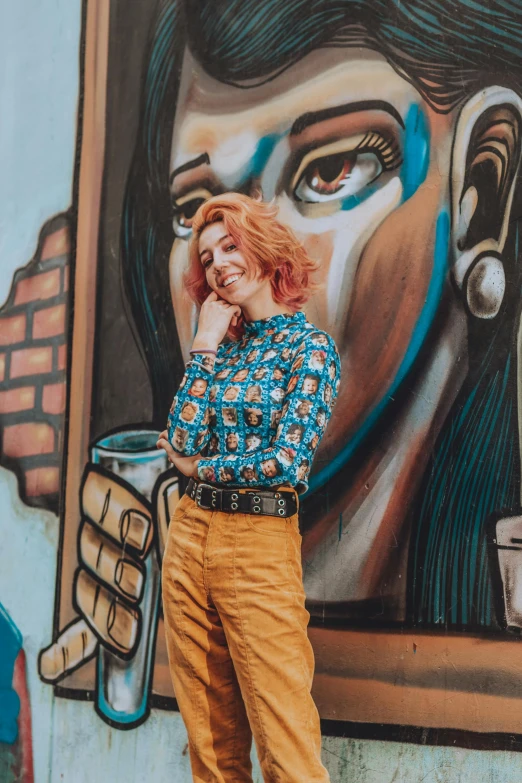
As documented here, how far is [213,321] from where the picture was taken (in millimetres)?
2371

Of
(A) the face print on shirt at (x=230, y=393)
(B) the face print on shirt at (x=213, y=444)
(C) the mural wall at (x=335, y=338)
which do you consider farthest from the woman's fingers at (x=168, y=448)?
(C) the mural wall at (x=335, y=338)

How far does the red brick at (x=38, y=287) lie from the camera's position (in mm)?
3920

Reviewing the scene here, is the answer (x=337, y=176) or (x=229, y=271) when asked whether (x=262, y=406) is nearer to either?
(x=229, y=271)

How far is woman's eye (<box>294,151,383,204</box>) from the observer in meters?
2.99

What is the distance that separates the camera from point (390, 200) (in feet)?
9.59

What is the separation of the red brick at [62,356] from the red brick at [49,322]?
8 cm

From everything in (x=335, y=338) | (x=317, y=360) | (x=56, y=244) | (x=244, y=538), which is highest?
(x=56, y=244)

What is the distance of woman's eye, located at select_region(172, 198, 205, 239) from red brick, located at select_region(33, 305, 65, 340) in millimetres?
755

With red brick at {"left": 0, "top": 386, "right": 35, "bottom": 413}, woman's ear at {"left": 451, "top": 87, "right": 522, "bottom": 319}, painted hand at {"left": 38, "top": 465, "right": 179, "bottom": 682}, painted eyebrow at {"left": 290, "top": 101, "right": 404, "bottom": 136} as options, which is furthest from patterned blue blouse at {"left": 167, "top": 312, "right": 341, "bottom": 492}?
red brick at {"left": 0, "top": 386, "right": 35, "bottom": 413}

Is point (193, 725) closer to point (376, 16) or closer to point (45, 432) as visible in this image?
point (45, 432)

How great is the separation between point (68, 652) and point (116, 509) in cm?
71

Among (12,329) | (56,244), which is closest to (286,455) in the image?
(56,244)

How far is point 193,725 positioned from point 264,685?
1.08ft

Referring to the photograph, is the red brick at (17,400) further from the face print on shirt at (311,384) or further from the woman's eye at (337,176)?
the face print on shirt at (311,384)
